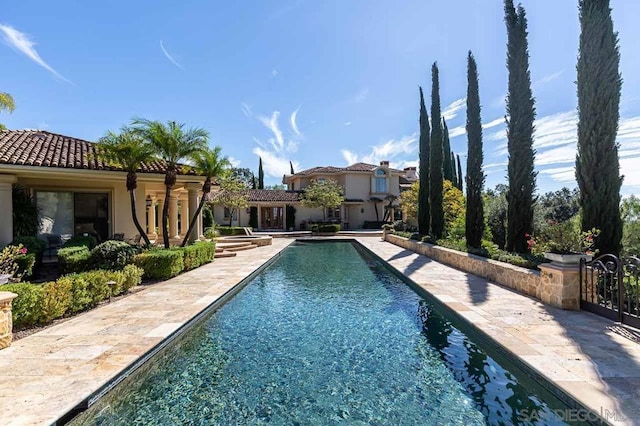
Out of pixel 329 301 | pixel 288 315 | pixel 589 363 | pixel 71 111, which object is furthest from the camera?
pixel 71 111

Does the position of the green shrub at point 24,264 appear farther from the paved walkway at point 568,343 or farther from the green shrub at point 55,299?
the paved walkway at point 568,343

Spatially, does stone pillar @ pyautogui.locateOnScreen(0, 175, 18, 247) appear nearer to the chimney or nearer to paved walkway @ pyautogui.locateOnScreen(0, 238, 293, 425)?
paved walkway @ pyautogui.locateOnScreen(0, 238, 293, 425)

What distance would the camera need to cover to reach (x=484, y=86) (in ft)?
46.5

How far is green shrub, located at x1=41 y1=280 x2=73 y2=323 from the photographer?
5.70 metres

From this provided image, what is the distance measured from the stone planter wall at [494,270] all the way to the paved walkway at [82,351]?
24.2 ft

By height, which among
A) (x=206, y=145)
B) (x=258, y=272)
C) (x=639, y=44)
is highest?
(x=639, y=44)

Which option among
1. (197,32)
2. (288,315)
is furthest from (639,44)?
(197,32)

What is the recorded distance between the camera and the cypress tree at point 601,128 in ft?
24.8

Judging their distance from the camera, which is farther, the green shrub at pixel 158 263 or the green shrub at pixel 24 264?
the green shrub at pixel 158 263

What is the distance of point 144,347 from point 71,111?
18023 millimetres

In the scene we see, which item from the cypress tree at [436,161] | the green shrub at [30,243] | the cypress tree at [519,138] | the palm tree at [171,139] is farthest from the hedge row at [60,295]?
the cypress tree at [436,161]

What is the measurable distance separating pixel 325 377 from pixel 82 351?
3.45 meters

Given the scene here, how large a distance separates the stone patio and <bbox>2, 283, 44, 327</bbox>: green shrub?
39cm

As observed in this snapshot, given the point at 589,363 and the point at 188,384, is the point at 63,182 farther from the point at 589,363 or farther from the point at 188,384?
the point at 589,363
